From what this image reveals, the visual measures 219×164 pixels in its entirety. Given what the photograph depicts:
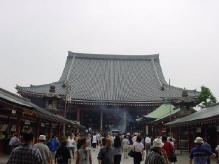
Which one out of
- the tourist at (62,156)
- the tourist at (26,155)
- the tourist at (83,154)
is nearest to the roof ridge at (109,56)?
the tourist at (62,156)

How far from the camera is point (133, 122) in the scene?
42.7 metres

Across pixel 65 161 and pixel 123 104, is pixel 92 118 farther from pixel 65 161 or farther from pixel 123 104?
pixel 65 161

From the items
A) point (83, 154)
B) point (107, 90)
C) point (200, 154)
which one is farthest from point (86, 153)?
point (107, 90)

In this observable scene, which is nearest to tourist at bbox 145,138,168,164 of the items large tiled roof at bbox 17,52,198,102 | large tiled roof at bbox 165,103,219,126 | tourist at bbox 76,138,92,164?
tourist at bbox 76,138,92,164

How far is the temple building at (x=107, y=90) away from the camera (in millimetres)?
39469

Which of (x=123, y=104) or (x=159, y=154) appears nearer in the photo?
(x=159, y=154)

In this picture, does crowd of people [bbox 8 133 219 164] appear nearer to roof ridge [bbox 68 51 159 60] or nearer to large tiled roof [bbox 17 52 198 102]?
large tiled roof [bbox 17 52 198 102]

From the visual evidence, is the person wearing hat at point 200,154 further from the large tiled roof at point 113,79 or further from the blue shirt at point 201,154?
the large tiled roof at point 113,79

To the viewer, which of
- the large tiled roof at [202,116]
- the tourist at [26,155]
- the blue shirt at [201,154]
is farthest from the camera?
the large tiled roof at [202,116]

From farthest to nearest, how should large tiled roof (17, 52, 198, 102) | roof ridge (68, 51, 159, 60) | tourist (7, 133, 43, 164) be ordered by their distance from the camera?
1. roof ridge (68, 51, 159, 60)
2. large tiled roof (17, 52, 198, 102)
3. tourist (7, 133, 43, 164)

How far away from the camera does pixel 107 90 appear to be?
45.0 m

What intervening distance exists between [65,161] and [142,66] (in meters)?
43.9

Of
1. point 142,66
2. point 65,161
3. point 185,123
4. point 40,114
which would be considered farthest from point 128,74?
point 65,161

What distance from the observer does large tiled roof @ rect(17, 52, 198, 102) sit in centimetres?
4188
